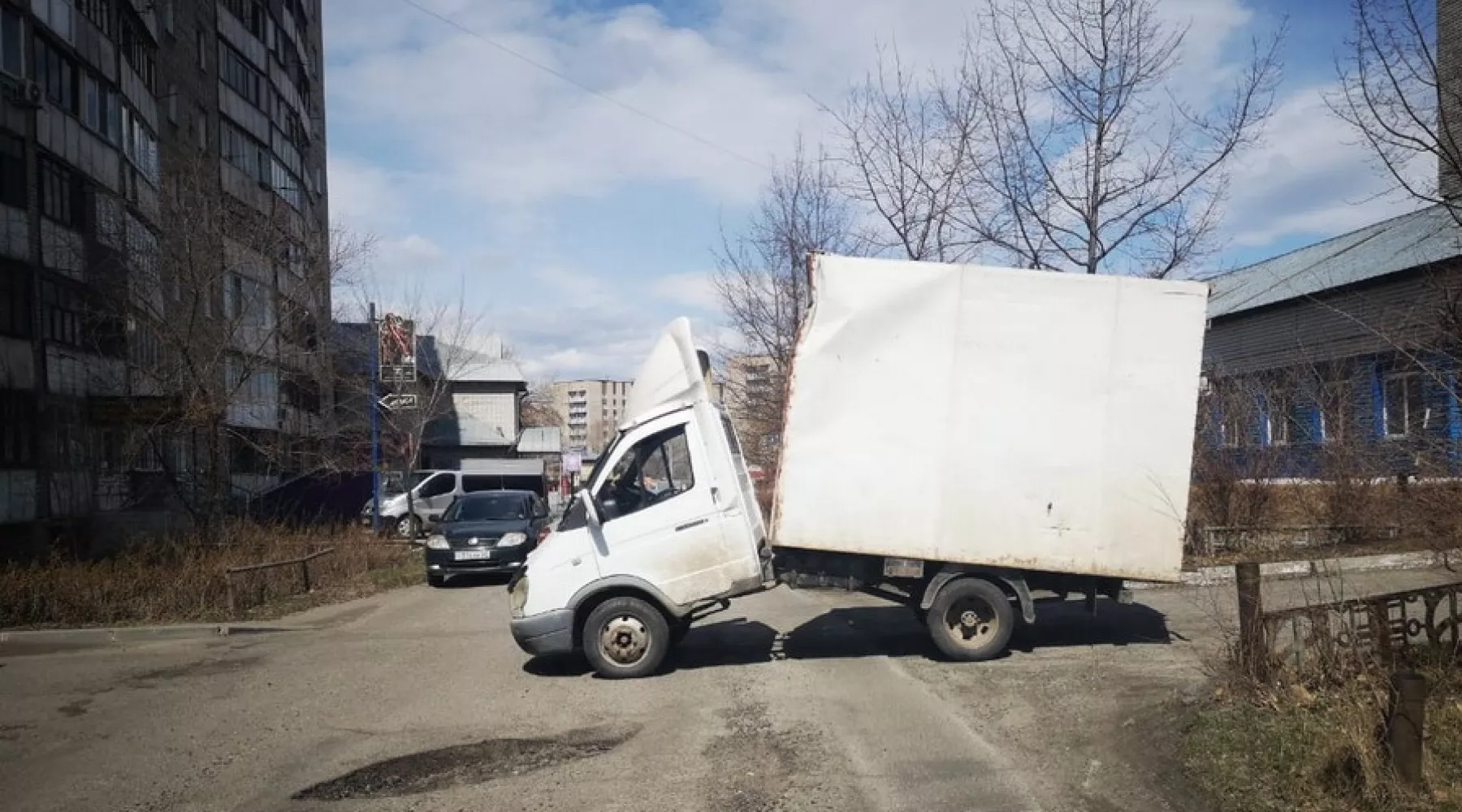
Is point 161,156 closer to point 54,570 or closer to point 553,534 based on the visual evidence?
point 54,570

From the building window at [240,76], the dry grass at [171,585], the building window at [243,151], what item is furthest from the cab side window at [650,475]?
the building window at [240,76]

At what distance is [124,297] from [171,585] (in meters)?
7.62

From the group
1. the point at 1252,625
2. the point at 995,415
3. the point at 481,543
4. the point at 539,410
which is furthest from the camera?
the point at 539,410

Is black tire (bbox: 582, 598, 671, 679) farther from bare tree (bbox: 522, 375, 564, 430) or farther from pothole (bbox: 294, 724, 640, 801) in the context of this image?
bare tree (bbox: 522, 375, 564, 430)

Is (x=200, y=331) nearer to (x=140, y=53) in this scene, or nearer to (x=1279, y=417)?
(x=140, y=53)

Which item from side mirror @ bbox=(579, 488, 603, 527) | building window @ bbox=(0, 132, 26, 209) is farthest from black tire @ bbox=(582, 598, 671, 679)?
building window @ bbox=(0, 132, 26, 209)

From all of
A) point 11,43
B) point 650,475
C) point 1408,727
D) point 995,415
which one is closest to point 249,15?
point 11,43

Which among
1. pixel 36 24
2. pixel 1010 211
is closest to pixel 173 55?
pixel 36 24

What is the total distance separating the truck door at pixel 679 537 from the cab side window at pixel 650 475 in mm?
12

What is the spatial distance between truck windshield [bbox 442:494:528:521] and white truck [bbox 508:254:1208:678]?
34.1ft

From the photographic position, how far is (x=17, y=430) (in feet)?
72.1

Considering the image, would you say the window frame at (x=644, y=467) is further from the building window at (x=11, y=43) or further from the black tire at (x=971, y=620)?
the building window at (x=11, y=43)

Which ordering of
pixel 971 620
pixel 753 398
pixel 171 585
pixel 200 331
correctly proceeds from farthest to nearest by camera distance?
pixel 753 398, pixel 200 331, pixel 171 585, pixel 971 620

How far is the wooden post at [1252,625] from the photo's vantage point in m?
6.65
